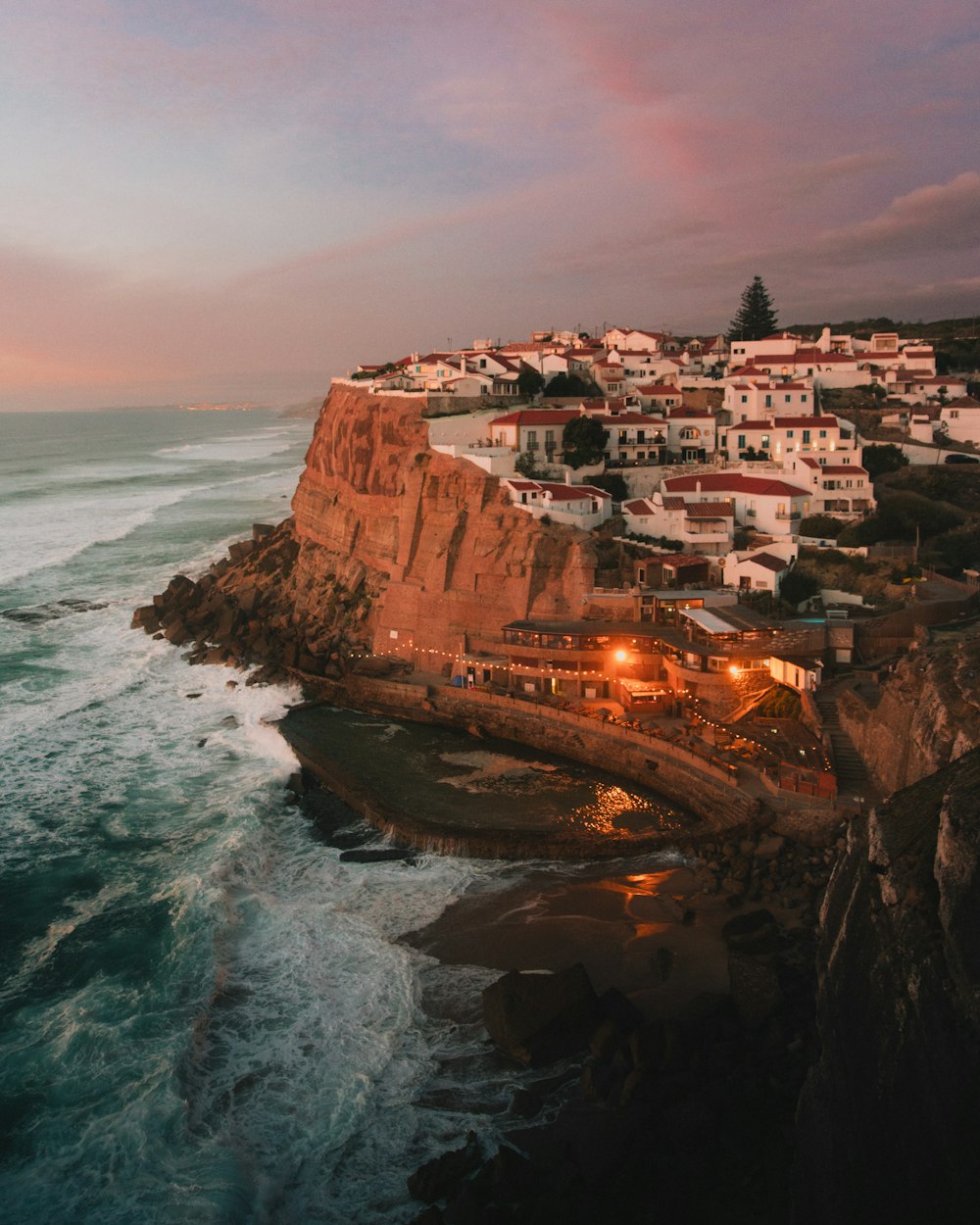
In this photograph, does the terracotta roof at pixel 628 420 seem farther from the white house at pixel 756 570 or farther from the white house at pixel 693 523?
the white house at pixel 756 570

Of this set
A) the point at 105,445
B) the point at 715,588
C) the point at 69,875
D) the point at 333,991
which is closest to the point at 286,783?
the point at 69,875

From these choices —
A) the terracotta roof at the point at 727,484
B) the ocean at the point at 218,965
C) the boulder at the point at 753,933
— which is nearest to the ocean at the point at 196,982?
the ocean at the point at 218,965

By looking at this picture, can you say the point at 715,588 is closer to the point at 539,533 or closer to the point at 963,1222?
the point at 539,533

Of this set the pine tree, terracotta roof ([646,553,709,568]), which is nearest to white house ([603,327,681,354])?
the pine tree

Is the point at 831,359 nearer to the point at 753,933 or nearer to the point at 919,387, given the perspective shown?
the point at 919,387

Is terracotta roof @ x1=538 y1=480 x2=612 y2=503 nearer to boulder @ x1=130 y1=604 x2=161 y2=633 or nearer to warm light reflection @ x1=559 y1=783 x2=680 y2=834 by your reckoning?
warm light reflection @ x1=559 y1=783 x2=680 y2=834

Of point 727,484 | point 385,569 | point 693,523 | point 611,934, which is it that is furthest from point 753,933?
point 385,569
